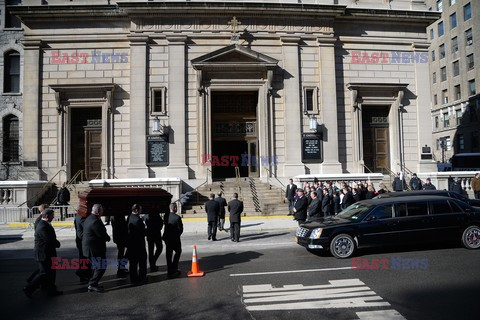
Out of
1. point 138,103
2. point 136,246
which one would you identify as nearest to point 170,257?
point 136,246

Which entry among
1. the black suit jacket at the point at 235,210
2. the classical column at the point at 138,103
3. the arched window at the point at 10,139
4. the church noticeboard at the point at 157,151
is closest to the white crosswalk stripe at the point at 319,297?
the black suit jacket at the point at 235,210

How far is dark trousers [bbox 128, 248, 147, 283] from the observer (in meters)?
7.86

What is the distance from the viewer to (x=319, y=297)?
21.3 ft

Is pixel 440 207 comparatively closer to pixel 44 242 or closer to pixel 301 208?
pixel 301 208

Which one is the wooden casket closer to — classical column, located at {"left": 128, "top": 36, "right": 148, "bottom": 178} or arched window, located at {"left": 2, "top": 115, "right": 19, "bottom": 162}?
classical column, located at {"left": 128, "top": 36, "right": 148, "bottom": 178}

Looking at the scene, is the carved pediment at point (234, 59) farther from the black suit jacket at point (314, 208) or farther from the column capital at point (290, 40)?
the black suit jacket at point (314, 208)

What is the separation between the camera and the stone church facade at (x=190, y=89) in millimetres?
21391

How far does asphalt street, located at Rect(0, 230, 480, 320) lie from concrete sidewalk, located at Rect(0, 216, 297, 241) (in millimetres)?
4204

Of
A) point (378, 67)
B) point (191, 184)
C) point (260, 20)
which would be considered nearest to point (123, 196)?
point (191, 184)

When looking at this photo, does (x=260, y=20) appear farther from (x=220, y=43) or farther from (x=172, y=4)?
(x=172, y=4)

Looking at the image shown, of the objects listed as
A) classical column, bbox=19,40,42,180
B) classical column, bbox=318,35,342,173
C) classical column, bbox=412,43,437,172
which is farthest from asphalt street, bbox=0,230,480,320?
classical column, bbox=412,43,437,172

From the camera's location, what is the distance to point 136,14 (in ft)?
70.6

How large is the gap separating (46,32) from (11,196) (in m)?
10.7

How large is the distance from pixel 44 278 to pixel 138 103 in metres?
15.7
